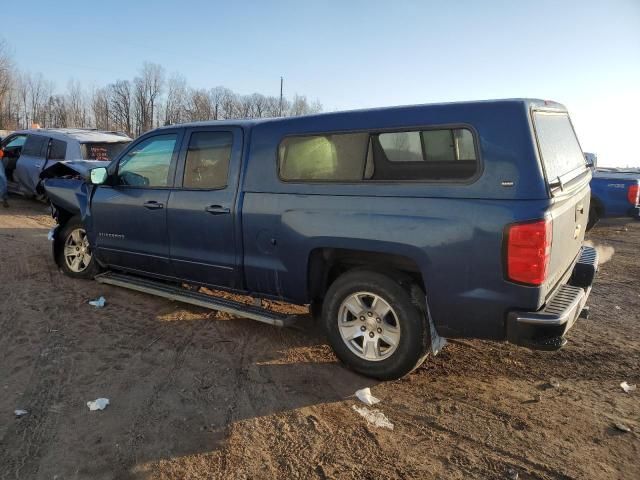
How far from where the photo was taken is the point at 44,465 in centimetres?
268

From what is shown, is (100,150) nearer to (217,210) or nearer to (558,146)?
(217,210)

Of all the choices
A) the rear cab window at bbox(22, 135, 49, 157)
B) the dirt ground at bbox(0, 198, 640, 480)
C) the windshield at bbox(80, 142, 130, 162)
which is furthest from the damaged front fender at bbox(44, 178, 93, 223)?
the rear cab window at bbox(22, 135, 49, 157)

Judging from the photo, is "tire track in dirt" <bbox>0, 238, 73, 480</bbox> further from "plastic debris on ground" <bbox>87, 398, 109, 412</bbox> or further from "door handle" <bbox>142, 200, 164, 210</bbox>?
Result: "door handle" <bbox>142, 200, 164, 210</bbox>

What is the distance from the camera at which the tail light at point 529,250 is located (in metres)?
2.93

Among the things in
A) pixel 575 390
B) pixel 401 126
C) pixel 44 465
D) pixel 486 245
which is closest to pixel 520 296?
pixel 486 245

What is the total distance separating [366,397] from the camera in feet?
11.4

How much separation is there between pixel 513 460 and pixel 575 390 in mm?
1149

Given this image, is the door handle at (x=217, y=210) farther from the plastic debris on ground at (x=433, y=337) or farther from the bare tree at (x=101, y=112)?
the bare tree at (x=101, y=112)

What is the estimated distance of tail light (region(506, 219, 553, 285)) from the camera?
293 centimetres

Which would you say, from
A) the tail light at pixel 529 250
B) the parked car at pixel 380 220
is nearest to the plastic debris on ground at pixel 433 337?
the parked car at pixel 380 220

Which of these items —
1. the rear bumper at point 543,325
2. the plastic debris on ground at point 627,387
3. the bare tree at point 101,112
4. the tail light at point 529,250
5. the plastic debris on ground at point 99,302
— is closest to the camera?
the tail light at point 529,250

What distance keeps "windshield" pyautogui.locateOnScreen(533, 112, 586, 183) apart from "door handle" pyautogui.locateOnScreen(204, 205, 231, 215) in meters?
2.54

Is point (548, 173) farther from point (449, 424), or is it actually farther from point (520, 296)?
point (449, 424)

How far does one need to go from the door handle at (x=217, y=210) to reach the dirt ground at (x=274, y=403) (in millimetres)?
1156
